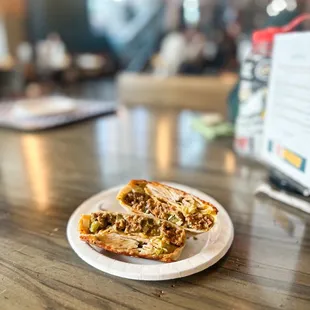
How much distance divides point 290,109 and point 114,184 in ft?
1.28

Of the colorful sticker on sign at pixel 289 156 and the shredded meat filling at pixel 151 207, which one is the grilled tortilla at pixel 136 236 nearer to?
the shredded meat filling at pixel 151 207

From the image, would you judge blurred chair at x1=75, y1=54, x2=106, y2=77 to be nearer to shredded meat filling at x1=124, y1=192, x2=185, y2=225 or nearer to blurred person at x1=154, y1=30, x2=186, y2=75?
blurred person at x1=154, y1=30, x2=186, y2=75

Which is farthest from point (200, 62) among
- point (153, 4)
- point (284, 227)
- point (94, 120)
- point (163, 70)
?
point (284, 227)

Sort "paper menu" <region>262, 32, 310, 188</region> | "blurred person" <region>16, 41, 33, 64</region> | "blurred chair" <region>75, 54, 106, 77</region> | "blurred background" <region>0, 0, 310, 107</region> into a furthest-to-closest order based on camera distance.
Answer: "blurred chair" <region>75, 54, 106, 77</region> → "blurred person" <region>16, 41, 33, 64</region> → "blurred background" <region>0, 0, 310, 107</region> → "paper menu" <region>262, 32, 310, 188</region>

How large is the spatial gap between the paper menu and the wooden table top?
0.26 ft

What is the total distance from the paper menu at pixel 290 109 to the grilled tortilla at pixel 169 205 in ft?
0.85

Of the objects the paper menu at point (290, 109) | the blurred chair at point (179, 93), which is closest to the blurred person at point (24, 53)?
the blurred chair at point (179, 93)

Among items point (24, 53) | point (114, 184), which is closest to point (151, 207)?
point (114, 184)

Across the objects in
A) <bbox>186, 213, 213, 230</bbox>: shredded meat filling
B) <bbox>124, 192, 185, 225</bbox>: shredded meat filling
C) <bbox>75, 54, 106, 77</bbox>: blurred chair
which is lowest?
<bbox>75, 54, 106, 77</bbox>: blurred chair

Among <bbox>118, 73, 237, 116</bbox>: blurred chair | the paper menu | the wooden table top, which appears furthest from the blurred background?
the paper menu

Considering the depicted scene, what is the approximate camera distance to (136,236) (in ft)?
1.30

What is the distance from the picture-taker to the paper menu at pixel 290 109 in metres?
0.55

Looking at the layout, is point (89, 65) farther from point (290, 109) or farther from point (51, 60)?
point (290, 109)

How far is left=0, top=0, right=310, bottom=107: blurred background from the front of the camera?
4496 millimetres
